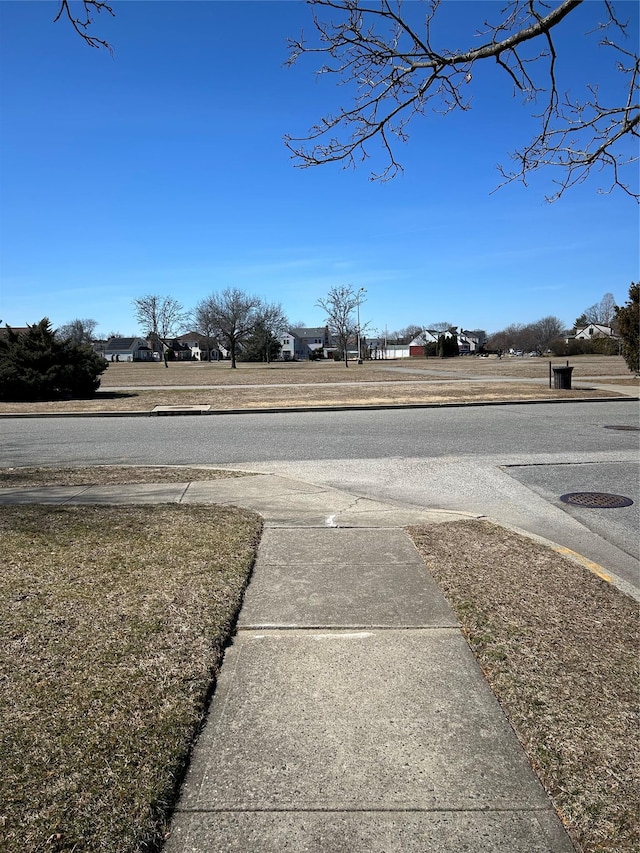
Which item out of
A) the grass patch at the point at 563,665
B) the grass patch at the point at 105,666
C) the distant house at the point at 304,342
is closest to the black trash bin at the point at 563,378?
the grass patch at the point at 563,665

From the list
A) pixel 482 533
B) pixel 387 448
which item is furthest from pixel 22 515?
pixel 387 448

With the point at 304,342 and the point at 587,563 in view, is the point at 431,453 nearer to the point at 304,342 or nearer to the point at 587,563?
the point at 587,563

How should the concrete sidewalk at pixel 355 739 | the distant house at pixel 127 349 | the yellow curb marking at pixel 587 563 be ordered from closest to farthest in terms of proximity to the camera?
the concrete sidewalk at pixel 355 739, the yellow curb marking at pixel 587 563, the distant house at pixel 127 349

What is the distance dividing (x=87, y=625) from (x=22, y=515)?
2.90m

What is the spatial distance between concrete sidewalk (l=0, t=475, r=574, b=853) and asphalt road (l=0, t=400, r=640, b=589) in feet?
7.49

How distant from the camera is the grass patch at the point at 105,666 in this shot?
7.38 feet

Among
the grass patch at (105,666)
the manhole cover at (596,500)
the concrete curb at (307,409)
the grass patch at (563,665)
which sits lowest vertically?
the manhole cover at (596,500)

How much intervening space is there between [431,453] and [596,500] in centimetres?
354

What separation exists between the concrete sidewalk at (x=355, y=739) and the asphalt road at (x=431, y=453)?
228 cm

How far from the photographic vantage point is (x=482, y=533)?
586 centimetres

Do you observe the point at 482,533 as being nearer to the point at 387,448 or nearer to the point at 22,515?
the point at 22,515

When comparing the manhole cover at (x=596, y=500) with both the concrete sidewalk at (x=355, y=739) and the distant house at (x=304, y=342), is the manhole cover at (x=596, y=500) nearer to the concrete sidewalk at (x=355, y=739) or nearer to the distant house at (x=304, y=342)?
the concrete sidewalk at (x=355, y=739)

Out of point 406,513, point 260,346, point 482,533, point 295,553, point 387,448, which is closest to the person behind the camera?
point 295,553

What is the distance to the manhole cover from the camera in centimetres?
718
